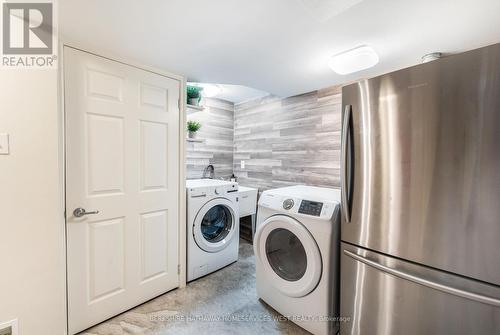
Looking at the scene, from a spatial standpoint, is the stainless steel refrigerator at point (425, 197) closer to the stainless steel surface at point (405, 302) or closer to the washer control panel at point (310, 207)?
the stainless steel surface at point (405, 302)

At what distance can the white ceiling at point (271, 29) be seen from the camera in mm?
1092

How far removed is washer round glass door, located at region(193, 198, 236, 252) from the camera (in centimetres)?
217

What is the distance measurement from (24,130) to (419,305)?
2.31 m

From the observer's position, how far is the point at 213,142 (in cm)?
314

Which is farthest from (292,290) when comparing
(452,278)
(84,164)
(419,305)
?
(84,164)

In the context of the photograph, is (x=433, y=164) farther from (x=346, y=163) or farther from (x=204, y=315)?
(x=204, y=315)

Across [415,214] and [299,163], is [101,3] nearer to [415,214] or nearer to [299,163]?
[415,214]

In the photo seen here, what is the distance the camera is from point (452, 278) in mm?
1010

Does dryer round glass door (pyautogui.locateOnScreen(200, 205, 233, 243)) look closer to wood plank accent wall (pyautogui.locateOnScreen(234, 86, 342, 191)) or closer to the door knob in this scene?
wood plank accent wall (pyautogui.locateOnScreen(234, 86, 342, 191))

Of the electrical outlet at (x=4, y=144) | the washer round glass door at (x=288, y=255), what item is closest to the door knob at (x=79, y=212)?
the electrical outlet at (x=4, y=144)

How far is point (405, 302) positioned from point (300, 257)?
2.24 feet

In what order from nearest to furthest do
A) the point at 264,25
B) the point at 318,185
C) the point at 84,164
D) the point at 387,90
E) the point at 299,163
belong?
the point at 387,90 → the point at 264,25 → the point at 84,164 → the point at 318,185 → the point at 299,163

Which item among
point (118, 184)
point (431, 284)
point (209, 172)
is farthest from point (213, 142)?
point (431, 284)

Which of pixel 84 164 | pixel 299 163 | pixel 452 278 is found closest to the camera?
pixel 452 278
